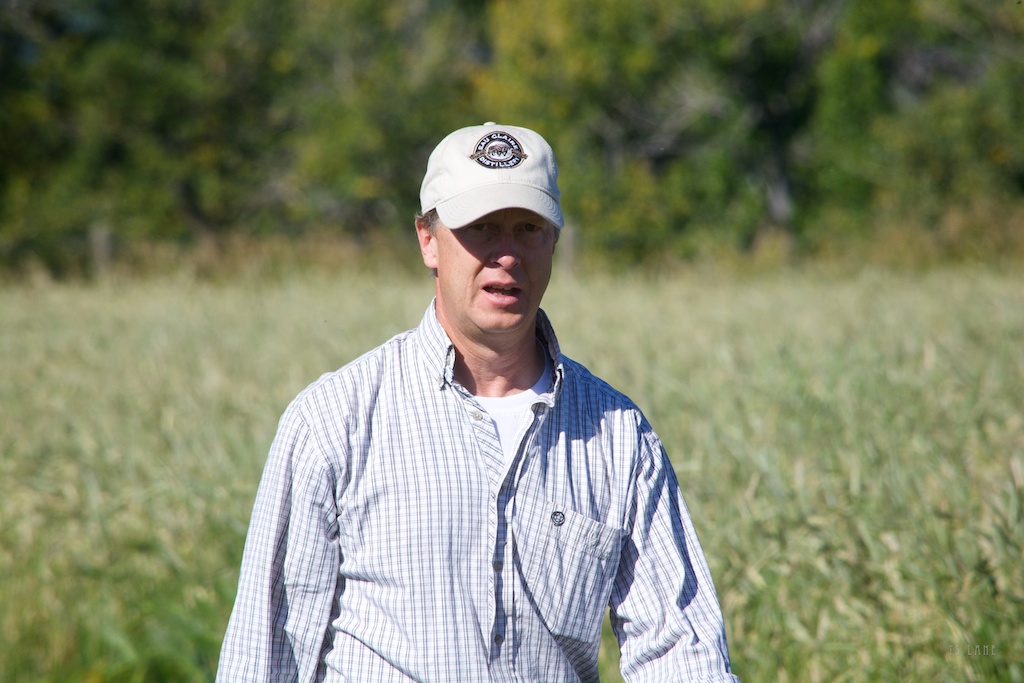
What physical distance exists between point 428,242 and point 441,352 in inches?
10.2

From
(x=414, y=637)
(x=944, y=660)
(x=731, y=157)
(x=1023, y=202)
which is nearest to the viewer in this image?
(x=414, y=637)

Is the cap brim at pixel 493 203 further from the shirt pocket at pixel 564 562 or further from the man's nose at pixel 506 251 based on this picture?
the shirt pocket at pixel 564 562

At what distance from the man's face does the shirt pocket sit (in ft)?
1.12

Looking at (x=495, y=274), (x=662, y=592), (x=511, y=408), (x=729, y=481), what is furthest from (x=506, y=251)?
(x=729, y=481)

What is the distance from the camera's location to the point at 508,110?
824 inches

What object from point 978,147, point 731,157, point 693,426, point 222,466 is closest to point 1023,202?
point 978,147

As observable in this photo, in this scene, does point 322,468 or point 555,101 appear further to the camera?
point 555,101

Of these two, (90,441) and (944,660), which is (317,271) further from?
(944,660)

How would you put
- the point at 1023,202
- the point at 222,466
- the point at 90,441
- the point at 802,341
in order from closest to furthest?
1. the point at 222,466
2. the point at 90,441
3. the point at 802,341
4. the point at 1023,202

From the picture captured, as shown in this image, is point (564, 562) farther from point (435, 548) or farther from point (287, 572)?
point (287, 572)

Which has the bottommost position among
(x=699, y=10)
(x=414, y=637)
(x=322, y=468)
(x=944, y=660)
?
(x=944, y=660)

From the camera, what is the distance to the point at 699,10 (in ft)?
64.2

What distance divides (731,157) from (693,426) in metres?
17.0

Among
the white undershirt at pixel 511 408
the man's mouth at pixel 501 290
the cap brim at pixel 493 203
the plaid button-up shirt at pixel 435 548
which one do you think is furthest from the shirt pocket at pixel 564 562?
the cap brim at pixel 493 203
